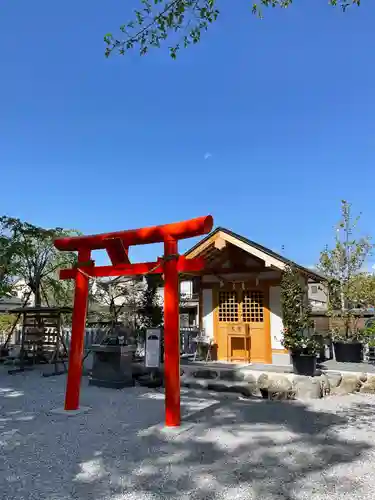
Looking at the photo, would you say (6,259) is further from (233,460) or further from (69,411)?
(233,460)

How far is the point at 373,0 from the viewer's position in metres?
4.34

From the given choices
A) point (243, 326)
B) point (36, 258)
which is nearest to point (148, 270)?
point (243, 326)

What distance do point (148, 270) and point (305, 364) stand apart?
14.6ft

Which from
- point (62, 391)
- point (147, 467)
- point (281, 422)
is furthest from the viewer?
point (62, 391)

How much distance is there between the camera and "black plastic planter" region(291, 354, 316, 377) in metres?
8.22

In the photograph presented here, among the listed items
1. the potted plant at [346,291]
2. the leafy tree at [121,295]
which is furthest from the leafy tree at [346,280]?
the leafy tree at [121,295]

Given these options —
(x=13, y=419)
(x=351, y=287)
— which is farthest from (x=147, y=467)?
(x=351, y=287)

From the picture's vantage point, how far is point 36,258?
1867cm

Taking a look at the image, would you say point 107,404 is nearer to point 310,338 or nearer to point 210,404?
point 210,404

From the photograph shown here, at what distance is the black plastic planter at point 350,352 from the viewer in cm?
1020

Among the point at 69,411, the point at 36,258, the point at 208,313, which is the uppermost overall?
the point at 36,258

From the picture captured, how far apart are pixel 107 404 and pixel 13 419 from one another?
65.6 inches

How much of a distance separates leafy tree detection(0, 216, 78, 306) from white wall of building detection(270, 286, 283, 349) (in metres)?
7.65

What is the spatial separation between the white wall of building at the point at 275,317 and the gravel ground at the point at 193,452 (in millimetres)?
3097
